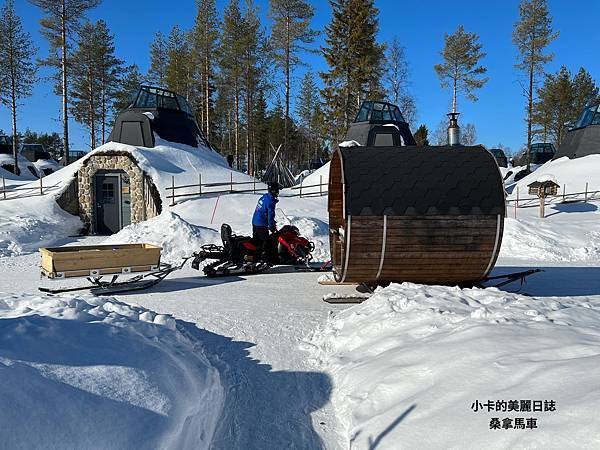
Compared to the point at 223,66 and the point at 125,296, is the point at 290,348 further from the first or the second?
the point at 223,66

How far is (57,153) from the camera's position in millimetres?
67938

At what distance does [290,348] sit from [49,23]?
27581 mm

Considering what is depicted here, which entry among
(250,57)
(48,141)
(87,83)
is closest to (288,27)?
(250,57)

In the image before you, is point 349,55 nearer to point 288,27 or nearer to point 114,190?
point 288,27

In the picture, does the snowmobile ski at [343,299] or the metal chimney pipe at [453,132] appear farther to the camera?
the metal chimney pipe at [453,132]

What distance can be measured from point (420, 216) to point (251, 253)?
4.10 metres

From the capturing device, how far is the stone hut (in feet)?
55.2

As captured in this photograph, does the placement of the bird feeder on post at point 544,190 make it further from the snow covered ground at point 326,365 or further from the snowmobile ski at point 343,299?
the snowmobile ski at point 343,299

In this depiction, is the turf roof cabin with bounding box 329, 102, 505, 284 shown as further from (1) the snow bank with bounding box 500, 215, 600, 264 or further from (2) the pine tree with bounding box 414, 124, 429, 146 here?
(2) the pine tree with bounding box 414, 124, 429, 146

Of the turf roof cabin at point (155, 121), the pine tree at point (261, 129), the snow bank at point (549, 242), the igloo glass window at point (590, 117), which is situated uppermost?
the pine tree at point (261, 129)

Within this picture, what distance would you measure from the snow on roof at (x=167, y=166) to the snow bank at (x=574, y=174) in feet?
58.7

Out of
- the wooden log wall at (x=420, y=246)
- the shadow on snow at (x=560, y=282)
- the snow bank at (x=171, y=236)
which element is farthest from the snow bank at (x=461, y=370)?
the snow bank at (x=171, y=236)

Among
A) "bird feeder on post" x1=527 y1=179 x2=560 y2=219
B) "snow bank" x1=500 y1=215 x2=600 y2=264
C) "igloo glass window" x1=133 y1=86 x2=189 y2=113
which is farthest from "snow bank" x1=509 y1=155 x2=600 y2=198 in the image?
"igloo glass window" x1=133 y1=86 x2=189 y2=113

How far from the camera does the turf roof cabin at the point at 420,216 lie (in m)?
6.43
